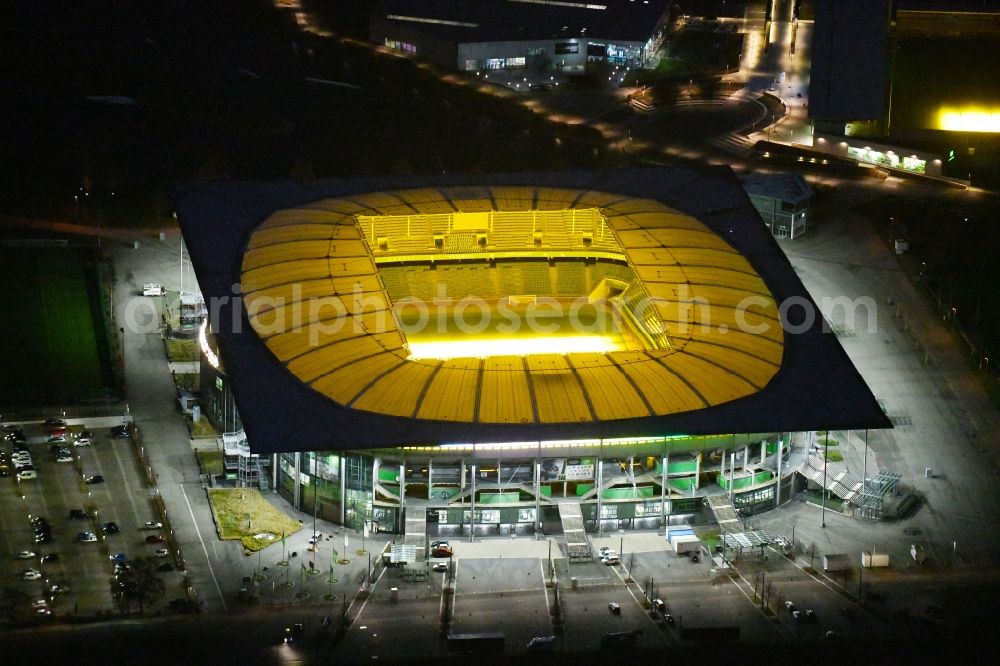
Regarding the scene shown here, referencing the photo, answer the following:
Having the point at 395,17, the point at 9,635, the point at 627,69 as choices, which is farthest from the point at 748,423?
the point at 395,17

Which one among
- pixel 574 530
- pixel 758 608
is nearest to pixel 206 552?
pixel 574 530

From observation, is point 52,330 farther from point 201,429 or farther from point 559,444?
point 559,444

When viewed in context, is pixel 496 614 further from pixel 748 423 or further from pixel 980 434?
pixel 980 434

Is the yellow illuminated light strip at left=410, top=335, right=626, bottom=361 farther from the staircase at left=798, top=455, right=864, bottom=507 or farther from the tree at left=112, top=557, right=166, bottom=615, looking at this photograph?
the tree at left=112, top=557, right=166, bottom=615

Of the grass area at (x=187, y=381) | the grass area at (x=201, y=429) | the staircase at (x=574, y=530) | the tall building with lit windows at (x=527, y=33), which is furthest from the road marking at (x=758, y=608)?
the tall building with lit windows at (x=527, y=33)

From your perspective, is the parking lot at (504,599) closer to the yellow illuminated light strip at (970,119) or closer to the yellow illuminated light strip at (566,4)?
the yellow illuminated light strip at (970,119)

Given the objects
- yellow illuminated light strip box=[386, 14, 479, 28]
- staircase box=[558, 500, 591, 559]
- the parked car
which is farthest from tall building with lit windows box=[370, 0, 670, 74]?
the parked car
